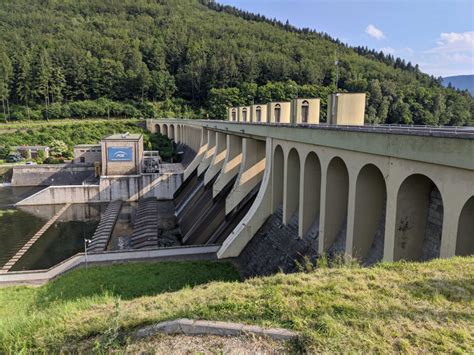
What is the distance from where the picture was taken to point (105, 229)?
1271 inches

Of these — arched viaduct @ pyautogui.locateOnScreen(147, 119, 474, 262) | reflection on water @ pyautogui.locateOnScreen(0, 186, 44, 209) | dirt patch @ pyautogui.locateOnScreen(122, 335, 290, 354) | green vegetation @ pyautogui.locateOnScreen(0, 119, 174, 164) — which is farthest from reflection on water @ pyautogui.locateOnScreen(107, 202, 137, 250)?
green vegetation @ pyautogui.locateOnScreen(0, 119, 174, 164)

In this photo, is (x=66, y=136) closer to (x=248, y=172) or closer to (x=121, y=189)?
(x=121, y=189)

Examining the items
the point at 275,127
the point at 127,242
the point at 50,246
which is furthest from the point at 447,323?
the point at 50,246

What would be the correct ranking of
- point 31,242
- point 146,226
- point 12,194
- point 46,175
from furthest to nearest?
point 46,175 < point 12,194 < point 146,226 < point 31,242

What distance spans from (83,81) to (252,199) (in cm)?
9432

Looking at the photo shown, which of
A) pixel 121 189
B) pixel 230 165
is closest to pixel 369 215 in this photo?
pixel 230 165

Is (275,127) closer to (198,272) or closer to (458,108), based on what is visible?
(198,272)

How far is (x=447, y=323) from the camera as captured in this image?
5992mm

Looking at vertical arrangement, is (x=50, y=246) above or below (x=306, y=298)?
below

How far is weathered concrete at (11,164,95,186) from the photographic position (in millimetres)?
53500

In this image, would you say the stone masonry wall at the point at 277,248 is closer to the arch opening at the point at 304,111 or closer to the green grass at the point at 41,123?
the arch opening at the point at 304,111

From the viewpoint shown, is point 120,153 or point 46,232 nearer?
point 46,232

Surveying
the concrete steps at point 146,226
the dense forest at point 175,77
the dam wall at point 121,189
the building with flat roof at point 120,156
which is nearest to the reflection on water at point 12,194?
the dam wall at point 121,189

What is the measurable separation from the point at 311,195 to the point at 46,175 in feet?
161
